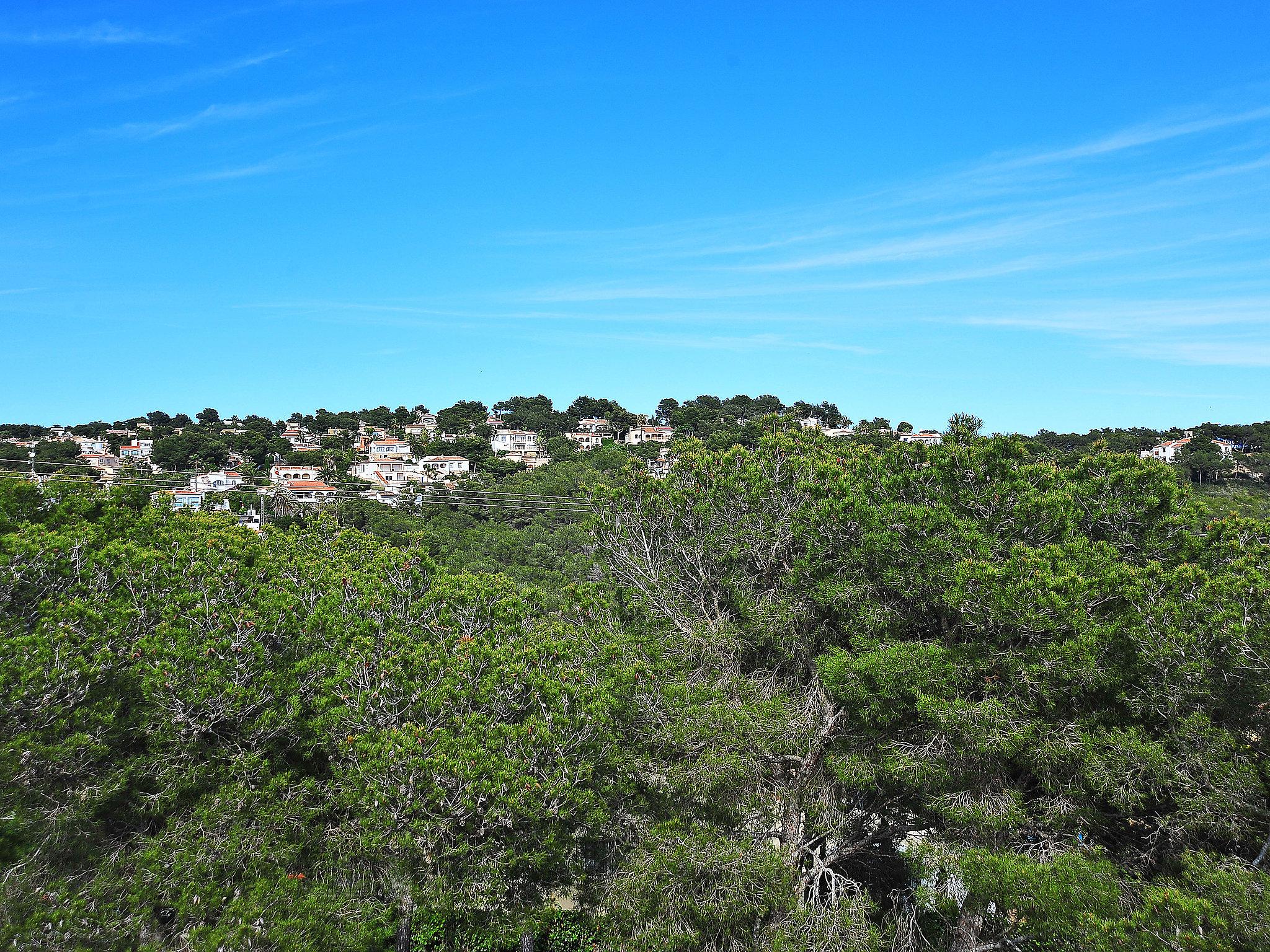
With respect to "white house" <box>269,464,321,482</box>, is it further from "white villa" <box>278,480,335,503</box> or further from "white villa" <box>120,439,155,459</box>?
"white villa" <box>120,439,155,459</box>

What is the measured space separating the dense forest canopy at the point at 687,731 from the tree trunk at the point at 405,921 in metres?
0.17

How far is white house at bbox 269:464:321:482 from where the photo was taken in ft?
219

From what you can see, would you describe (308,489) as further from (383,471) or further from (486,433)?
(486,433)

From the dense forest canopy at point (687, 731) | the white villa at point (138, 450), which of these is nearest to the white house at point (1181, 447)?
the dense forest canopy at point (687, 731)

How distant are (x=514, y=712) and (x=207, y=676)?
311cm

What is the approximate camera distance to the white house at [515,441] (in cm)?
10109

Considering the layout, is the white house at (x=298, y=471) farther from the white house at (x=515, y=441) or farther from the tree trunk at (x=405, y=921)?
the tree trunk at (x=405, y=921)

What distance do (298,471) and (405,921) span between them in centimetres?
6810

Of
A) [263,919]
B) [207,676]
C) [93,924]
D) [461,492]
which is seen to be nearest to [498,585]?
[207,676]

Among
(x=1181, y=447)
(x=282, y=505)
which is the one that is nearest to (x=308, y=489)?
(x=282, y=505)

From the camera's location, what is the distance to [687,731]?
376 inches

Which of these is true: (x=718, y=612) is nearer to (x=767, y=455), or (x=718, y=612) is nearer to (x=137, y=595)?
(x=767, y=455)

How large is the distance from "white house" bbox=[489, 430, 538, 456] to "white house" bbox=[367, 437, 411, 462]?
10.7m

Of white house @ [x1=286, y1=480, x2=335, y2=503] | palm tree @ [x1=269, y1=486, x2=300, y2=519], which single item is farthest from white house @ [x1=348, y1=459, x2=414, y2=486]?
palm tree @ [x1=269, y1=486, x2=300, y2=519]
